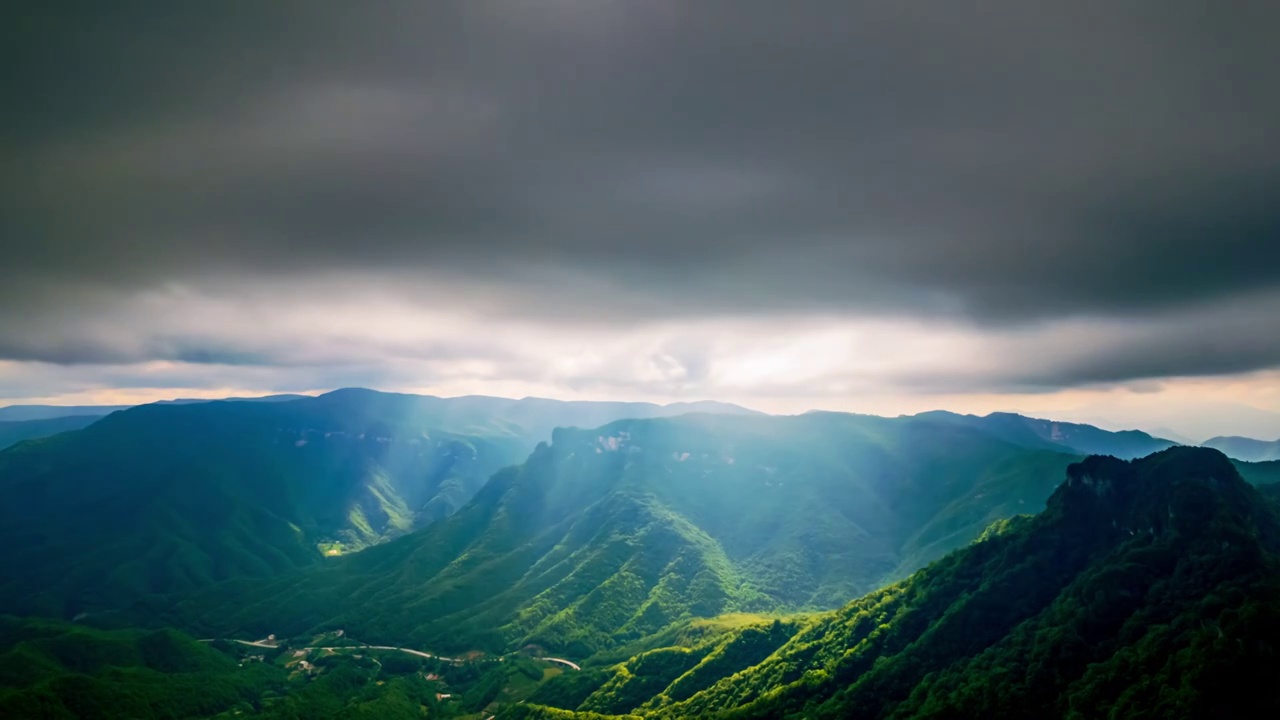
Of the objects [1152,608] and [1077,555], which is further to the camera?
[1077,555]

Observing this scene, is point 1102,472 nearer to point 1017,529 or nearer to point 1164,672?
point 1017,529

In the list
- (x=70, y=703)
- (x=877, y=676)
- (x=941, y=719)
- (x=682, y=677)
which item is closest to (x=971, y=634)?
(x=877, y=676)

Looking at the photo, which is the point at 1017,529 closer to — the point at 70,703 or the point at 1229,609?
the point at 1229,609

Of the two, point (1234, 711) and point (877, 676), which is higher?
point (1234, 711)

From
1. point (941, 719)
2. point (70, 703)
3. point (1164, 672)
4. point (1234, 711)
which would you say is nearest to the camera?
point (1234, 711)

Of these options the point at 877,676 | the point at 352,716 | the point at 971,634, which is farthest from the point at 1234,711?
the point at 352,716

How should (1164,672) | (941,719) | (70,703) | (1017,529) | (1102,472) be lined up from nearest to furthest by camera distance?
(1164,672)
(941,719)
(1102,472)
(1017,529)
(70,703)

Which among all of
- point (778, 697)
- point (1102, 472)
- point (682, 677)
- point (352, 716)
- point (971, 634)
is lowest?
point (352, 716)
